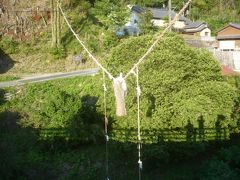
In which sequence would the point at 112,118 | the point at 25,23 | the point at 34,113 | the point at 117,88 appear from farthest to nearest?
the point at 25,23 → the point at 34,113 → the point at 112,118 → the point at 117,88

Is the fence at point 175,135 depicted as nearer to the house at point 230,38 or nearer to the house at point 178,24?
the house at point 230,38

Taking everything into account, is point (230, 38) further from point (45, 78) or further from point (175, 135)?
point (175, 135)

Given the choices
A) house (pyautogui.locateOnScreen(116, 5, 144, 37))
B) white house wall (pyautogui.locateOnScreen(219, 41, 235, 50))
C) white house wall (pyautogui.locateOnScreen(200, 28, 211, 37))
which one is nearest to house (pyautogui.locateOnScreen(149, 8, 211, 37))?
white house wall (pyautogui.locateOnScreen(200, 28, 211, 37))

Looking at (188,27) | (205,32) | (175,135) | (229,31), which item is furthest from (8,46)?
(205,32)

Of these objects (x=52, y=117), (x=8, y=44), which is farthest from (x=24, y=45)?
(x=52, y=117)

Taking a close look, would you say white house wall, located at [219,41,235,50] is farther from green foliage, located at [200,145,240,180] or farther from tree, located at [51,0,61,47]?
green foliage, located at [200,145,240,180]

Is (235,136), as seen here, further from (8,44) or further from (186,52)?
(8,44)
